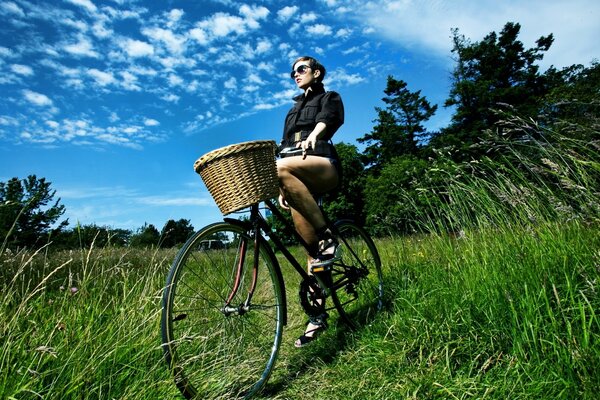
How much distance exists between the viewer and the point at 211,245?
239cm

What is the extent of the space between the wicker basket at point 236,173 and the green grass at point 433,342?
2.56ft

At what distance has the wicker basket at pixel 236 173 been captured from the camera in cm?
211

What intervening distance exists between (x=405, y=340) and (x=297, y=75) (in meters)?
2.28

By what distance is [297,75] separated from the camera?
131 inches

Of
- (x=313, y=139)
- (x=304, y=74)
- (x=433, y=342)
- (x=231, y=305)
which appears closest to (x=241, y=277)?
(x=231, y=305)

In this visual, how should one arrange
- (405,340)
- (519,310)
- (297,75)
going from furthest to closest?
(297,75), (405,340), (519,310)

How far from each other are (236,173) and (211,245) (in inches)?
21.4

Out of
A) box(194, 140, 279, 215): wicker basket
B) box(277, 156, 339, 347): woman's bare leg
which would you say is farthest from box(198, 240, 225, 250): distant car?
box(277, 156, 339, 347): woman's bare leg

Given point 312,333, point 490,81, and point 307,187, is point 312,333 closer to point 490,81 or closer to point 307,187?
point 307,187

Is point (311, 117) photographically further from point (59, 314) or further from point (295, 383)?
point (59, 314)

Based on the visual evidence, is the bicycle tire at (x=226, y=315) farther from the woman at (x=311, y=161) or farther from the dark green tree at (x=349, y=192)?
the dark green tree at (x=349, y=192)

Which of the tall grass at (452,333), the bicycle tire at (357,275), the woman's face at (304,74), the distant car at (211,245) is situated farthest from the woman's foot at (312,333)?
the woman's face at (304,74)

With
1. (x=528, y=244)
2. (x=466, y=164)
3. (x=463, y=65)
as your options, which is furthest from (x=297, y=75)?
(x=463, y=65)

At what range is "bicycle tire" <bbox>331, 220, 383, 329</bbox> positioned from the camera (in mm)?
3469
